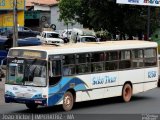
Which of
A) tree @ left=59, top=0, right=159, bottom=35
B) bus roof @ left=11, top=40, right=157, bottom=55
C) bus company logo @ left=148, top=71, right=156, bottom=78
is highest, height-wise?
tree @ left=59, top=0, right=159, bottom=35

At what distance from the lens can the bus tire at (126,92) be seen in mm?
24125

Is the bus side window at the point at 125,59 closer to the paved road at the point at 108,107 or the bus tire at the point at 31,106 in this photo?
the paved road at the point at 108,107

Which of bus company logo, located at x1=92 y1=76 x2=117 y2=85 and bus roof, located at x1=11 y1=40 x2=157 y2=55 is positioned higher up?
bus roof, located at x1=11 y1=40 x2=157 y2=55

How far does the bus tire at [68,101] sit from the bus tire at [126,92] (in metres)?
3.78

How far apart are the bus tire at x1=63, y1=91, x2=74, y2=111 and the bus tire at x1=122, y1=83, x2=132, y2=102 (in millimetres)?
3777

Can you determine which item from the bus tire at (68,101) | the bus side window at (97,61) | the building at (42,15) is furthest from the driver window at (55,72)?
the building at (42,15)

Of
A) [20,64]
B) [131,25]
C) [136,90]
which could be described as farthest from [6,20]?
[20,64]

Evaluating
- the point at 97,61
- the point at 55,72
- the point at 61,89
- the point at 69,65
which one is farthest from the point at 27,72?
the point at 97,61

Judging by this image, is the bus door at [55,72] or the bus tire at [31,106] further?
the bus tire at [31,106]

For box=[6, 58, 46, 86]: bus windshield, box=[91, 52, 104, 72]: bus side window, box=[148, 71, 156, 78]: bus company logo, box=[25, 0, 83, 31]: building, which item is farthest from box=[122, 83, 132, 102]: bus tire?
box=[25, 0, 83, 31]: building

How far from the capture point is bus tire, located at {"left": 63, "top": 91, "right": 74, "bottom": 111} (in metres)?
20.6

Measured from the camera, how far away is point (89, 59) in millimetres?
22109

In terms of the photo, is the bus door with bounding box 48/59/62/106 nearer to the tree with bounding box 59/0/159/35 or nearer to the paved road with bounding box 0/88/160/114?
the paved road with bounding box 0/88/160/114

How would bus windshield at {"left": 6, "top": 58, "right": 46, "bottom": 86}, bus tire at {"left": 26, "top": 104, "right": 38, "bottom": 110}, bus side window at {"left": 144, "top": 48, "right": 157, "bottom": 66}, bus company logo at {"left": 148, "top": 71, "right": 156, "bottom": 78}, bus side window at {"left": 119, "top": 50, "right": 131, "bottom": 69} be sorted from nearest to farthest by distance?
bus windshield at {"left": 6, "top": 58, "right": 46, "bottom": 86} → bus tire at {"left": 26, "top": 104, "right": 38, "bottom": 110} → bus side window at {"left": 119, "top": 50, "right": 131, "bottom": 69} → bus side window at {"left": 144, "top": 48, "right": 157, "bottom": 66} → bus company logo at {"left": 148, "top": 71, "right": 156, "bottom": 78}
